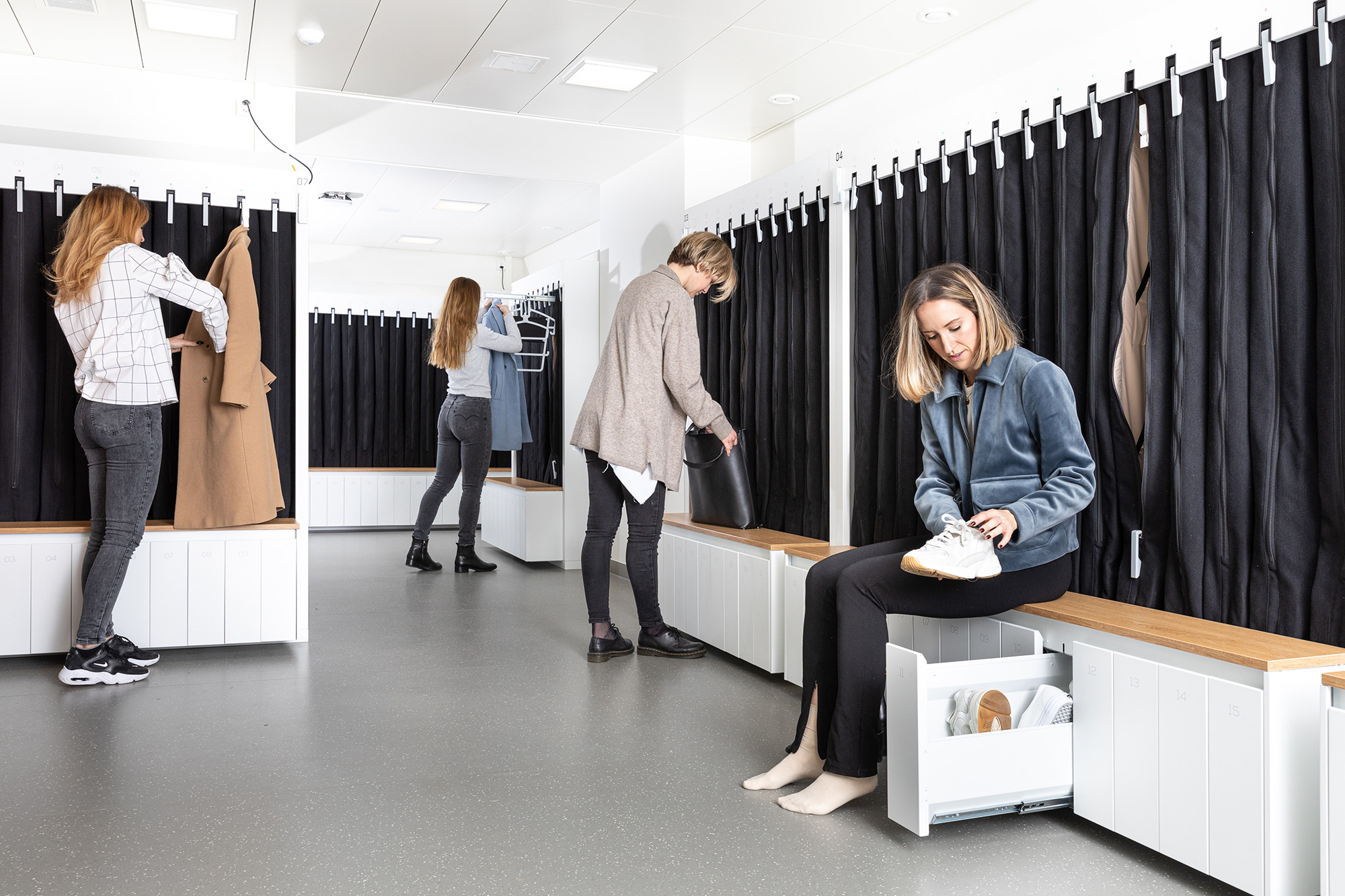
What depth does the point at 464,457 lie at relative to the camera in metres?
5.88

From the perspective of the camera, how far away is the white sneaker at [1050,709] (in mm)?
2113

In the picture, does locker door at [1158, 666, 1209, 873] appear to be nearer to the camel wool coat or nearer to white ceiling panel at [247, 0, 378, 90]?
the camel wool coat

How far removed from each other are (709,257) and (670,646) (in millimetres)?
1425

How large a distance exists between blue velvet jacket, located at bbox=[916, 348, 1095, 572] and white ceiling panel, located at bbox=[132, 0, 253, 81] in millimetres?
2820

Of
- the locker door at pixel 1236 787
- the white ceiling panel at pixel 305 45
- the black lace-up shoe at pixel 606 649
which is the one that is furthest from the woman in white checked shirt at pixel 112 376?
the locker door at pixel 1236 787

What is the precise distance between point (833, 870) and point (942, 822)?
307 millimetres

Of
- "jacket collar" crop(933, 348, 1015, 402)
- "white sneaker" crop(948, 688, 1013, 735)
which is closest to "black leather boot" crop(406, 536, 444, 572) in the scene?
"jacket collar" crop(933, 348, 1015, 402)

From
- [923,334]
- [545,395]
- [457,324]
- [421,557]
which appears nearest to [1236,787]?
[923,334]

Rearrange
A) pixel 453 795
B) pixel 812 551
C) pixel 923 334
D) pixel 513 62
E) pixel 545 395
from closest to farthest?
pixel 453 795 → pixel 923 334 → pixel 812 551 → pixel 513 62 → pixel 545 395

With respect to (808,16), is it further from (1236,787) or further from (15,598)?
(15,598)

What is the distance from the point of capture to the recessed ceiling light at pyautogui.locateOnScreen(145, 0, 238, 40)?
3498 mm

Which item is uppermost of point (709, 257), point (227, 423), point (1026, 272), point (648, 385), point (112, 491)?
point (709, 257)

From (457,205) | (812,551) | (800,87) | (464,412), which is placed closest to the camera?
(812,551)

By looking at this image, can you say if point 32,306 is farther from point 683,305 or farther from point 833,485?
point 833,485
